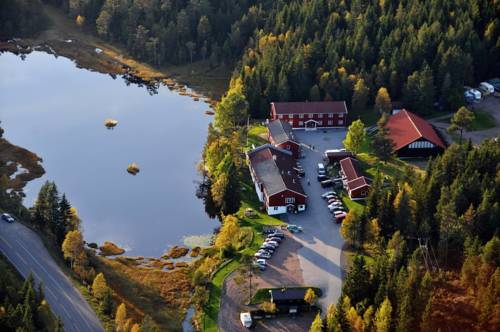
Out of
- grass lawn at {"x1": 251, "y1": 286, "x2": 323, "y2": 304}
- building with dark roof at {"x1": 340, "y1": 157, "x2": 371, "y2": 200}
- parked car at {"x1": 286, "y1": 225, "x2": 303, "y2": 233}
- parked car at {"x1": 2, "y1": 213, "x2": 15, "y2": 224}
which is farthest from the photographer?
building with dark roof at {"x1": 340, "y1": 157, "x2": 371, "y2": 200}

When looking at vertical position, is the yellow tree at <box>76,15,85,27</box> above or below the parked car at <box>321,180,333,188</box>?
above

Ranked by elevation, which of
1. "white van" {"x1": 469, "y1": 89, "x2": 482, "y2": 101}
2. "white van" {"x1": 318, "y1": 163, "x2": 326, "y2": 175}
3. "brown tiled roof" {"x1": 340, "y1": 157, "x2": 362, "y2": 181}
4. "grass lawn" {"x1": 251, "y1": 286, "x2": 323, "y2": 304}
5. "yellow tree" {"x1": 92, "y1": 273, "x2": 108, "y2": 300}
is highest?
"white van" {"x1": 469, "y1": 89, "x2": 482, "y2": 101}

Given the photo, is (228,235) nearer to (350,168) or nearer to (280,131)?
(350,168)

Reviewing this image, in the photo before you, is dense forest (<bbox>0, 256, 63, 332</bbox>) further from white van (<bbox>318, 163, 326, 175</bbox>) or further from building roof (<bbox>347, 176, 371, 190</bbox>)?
white van (<bbox>318, 163, 326, 175</bbox>)

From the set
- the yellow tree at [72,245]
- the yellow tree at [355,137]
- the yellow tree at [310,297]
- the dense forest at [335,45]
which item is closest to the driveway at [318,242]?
the yellow tree at [310,297]

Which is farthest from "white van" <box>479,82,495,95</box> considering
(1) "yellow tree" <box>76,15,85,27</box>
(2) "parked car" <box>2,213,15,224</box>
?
(1) "yellow tree" <box>76,15,85,27</box>

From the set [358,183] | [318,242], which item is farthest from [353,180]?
[318,242]

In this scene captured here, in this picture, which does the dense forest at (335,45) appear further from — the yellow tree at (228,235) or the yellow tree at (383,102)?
the yellow tree at (228,235)
